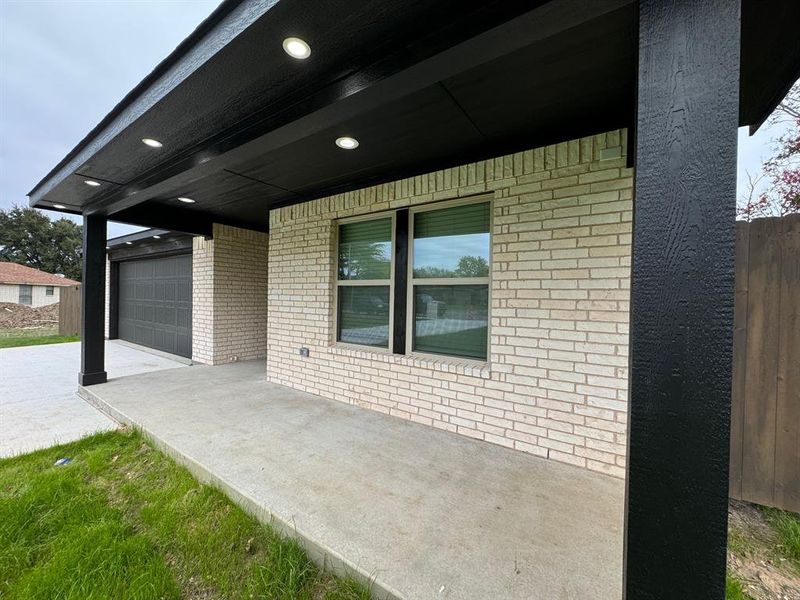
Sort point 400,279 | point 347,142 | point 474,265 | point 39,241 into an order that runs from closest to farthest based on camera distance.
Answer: point 347,142, point 474,265, point 400,279, point 39,241

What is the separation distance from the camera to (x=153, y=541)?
181 centimetres

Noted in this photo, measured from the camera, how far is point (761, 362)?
2055 mm

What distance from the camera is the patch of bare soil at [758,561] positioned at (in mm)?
1505

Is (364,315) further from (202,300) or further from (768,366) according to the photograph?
(202,300)

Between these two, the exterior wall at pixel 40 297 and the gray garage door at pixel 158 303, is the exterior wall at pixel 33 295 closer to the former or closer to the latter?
the exterior wall at pixel 40 297

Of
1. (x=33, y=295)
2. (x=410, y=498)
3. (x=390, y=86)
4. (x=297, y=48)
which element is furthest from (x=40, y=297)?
(x=390, y=86)

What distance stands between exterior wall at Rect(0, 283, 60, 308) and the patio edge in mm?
27124

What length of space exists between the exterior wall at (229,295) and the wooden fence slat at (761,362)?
649cm

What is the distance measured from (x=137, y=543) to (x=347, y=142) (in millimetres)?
2937

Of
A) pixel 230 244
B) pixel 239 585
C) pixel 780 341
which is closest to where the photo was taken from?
pixel 239 585

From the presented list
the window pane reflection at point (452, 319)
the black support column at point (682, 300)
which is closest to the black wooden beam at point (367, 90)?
the black support column at point (682, 300)

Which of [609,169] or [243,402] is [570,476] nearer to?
[609,169]

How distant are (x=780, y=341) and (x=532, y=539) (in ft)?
6.22

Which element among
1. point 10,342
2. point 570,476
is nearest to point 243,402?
point 570,476
